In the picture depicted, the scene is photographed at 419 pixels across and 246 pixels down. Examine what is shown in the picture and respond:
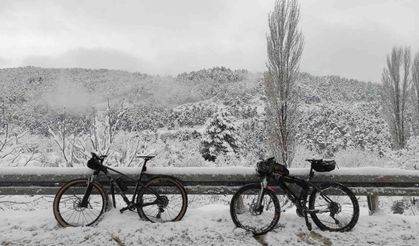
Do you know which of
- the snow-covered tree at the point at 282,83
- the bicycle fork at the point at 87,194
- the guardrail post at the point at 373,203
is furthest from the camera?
the snow-covered tree at the point at 282,83

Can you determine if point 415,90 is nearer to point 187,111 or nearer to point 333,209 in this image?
point 333,209

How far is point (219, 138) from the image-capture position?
26.4m

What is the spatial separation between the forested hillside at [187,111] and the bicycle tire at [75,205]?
5.30 meters

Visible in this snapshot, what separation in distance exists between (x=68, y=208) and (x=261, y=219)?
2785 millimetres

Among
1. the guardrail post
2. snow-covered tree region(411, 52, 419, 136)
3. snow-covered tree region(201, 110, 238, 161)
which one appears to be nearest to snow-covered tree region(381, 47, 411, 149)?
snow-covered tree region(411, 52, 419, 136)

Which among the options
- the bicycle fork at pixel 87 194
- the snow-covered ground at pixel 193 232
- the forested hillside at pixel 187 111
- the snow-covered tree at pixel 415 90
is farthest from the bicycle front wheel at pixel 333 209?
the snow-covered tree at pixel 415 90

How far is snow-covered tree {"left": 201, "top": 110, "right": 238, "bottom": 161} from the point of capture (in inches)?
1032

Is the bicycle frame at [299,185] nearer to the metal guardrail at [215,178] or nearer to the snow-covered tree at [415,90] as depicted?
the metal guardrail at [215,178]

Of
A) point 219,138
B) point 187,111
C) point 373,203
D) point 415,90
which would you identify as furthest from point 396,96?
point 187,111

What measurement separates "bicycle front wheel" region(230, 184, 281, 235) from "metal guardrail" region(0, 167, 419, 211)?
30 centimetres

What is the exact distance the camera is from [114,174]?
19.2 ft

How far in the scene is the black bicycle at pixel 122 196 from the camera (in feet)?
18.2

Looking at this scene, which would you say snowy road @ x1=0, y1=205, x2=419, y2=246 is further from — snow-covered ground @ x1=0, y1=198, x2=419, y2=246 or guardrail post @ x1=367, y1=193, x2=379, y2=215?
guardrail post @ x1=367, y1=193, x2=379, y2=215

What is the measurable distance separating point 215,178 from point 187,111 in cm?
6133
